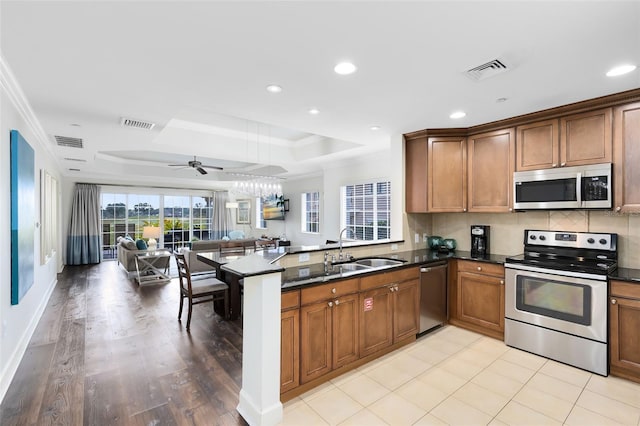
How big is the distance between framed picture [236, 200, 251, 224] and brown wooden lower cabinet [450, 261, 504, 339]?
9121 millimetres

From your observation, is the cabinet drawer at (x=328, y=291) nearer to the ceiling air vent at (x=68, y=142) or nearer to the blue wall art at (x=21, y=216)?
the blue wall art at (x=21, y=216)

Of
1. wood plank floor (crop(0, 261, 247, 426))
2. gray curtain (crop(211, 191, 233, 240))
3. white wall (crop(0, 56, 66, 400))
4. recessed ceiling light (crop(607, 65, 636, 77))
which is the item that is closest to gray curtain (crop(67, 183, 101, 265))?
gray curtain (crop(211, 191, 233, 240))

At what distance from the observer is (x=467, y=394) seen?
7.85 feet

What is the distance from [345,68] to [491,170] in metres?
2.41

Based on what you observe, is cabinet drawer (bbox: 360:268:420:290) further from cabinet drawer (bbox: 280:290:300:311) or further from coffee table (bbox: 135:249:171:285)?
coffee table (bbox: 135:249:171:285)

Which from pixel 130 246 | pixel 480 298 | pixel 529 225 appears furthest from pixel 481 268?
pixel 130 246

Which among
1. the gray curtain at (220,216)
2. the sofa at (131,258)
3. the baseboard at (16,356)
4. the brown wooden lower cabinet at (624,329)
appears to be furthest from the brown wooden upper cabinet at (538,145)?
the gray curtain at (220,216)

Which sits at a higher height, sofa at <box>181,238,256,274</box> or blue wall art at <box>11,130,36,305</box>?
blue wall art at <box>11,130,36,305</box>

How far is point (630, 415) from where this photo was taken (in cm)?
213

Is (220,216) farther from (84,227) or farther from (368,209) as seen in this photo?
(368,209)

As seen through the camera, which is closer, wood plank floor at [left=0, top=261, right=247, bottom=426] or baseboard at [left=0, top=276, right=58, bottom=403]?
wood plank floor at [left=0, top=261, right=247, bottom=426]

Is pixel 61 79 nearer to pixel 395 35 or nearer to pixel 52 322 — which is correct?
pixel 395 35

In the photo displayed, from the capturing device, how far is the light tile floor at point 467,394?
212 centimetres

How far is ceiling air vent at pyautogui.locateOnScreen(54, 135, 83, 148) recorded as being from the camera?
13.9ft
